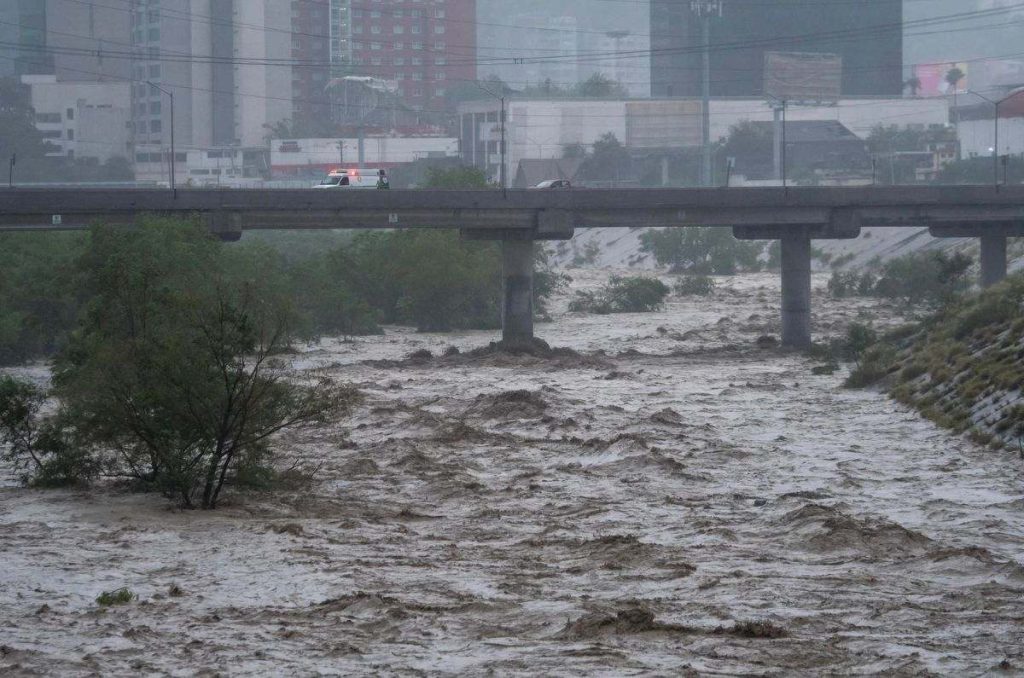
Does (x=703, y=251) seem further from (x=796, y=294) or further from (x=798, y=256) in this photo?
(x=796, y=294)

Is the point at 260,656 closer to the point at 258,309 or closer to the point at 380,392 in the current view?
the point at 258,309

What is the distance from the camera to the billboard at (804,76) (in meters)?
176

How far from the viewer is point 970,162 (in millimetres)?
136375

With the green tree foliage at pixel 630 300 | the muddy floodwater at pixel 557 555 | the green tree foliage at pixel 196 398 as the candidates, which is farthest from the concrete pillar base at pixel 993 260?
the green tree foliage at pixel 196 398

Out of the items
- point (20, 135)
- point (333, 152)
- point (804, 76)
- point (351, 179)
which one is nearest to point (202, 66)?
point (333, 152)

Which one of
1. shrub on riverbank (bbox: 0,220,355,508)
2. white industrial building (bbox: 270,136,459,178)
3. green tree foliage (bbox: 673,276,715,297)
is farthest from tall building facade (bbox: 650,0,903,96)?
shrub on riverbank (bbox: 0,220,355,508)

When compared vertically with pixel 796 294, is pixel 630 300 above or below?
below

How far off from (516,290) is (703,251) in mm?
56752

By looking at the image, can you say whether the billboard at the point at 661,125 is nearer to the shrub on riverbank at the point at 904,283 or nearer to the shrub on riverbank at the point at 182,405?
the shrub on riverbank at the point at 904,283

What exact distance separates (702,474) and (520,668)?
15353 mm

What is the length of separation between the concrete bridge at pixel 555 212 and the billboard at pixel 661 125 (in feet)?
342

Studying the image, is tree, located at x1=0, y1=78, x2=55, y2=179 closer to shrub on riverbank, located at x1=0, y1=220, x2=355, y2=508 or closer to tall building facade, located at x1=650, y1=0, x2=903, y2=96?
tall building facade, located at x1=650, y1=0, x2=903, y2=96

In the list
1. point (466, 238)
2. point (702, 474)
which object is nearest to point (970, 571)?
point (702, 474)

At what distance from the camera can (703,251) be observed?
11838cm
